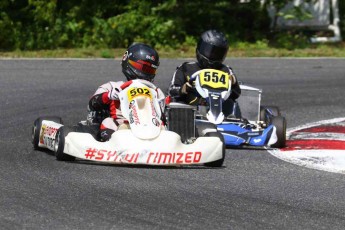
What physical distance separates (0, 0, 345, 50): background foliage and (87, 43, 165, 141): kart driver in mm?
8541

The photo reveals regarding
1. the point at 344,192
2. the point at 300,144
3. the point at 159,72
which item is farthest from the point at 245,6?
the point at 344,192

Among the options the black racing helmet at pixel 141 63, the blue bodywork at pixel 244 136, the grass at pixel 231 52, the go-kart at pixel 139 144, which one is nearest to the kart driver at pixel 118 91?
the black racing helmet at pixel 141 63

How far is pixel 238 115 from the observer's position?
10102 mm

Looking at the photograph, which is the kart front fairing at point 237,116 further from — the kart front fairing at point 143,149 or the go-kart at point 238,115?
the kart front fairing at point 143,149

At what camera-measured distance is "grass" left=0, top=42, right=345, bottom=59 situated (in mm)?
16297

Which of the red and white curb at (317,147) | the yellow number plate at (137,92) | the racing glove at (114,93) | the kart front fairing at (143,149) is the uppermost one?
the yellow number plate at (137,92)

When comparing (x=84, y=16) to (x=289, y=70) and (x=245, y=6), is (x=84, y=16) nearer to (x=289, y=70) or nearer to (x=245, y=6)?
(x=245, y=6)

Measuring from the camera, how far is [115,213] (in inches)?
236

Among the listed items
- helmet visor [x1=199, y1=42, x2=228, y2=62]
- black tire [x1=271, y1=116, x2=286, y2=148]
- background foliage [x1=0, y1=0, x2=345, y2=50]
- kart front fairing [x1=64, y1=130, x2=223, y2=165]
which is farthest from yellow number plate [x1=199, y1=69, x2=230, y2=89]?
background foliage [x1=0, y1=0, x2=345, y2=50]


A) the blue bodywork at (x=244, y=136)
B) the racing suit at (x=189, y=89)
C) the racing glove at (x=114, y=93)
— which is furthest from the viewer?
the racing suit at (x=189, y=89)

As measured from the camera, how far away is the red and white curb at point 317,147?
840cm

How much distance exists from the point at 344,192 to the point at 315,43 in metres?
11.8

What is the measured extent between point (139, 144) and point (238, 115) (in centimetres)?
241

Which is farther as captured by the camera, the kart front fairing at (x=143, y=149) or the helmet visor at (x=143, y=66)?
the helmet visor at (x=143, y=66)
